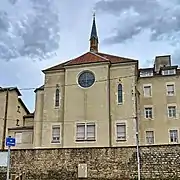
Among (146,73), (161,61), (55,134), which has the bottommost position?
(55,134)

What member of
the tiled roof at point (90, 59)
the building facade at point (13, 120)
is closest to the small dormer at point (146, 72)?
the tiled roof at point (90, 59)

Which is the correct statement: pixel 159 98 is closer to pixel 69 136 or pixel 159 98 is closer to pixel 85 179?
pixel 69 136

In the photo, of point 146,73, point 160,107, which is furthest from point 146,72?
point 160,107

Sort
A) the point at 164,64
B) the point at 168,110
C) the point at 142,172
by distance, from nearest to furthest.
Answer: the point at 142,172, the point at 168,110, the point at 164,64

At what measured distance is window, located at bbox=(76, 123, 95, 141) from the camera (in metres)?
35.2

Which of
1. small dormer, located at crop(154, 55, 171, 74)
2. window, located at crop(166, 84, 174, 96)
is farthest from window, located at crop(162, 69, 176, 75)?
small dormer, located at crop(154, 55, 171, 74)

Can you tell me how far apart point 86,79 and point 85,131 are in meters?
6.06

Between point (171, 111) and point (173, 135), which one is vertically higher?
point (171, 111)

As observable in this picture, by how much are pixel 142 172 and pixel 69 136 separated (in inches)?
550

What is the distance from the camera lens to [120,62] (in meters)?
37.2

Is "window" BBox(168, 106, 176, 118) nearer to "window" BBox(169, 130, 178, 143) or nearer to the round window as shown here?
"window" BBox(169, 130, 178, 143)

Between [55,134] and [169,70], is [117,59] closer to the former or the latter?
[169,70]

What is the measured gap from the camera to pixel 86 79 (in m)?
37.6

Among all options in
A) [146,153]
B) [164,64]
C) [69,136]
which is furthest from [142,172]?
[164,64]
